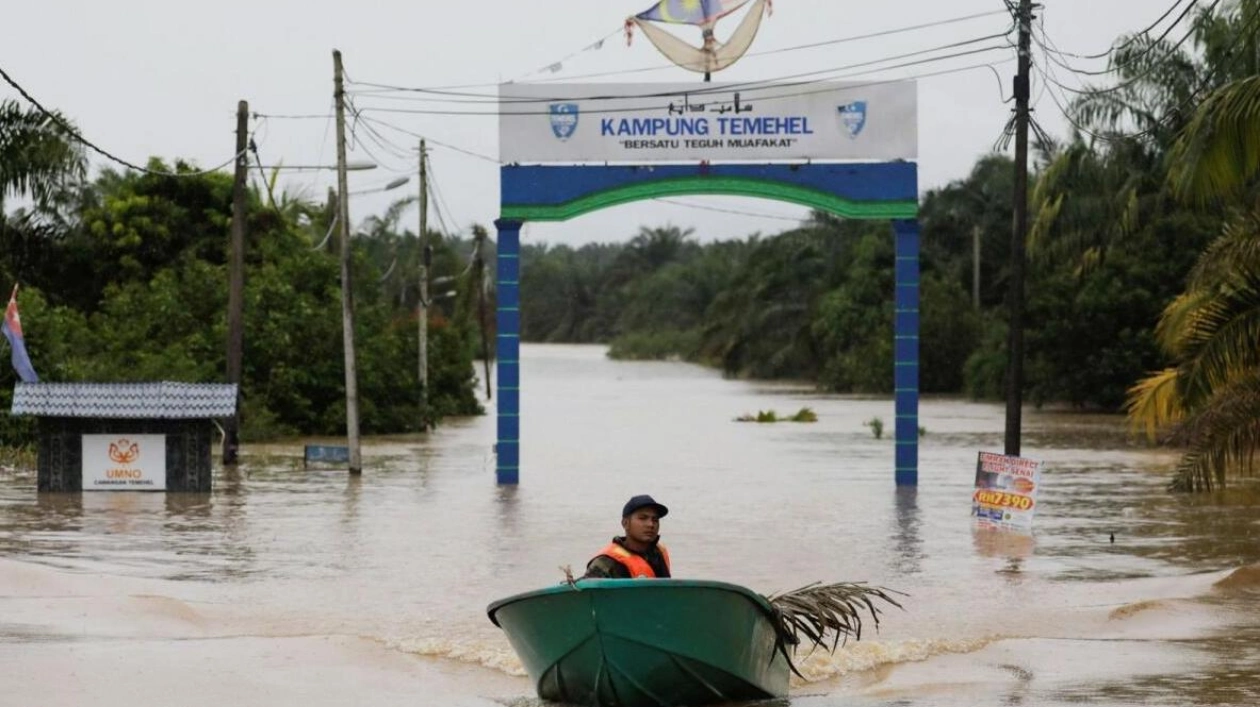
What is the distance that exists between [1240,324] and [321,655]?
1184cm

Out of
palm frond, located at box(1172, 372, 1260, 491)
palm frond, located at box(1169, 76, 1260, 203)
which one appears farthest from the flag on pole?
palm frond, located at box(1169, 76, 1260, 203)

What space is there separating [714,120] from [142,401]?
29.3 ft

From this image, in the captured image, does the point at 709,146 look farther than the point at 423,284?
No

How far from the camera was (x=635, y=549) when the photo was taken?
12305 mm

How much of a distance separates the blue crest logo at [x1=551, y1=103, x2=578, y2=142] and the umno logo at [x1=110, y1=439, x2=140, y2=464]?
7.42 m

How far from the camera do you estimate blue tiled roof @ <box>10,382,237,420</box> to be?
2759 cm

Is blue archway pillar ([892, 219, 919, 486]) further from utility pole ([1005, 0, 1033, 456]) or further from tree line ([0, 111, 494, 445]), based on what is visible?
tree line ([0, 111, 494, 445])

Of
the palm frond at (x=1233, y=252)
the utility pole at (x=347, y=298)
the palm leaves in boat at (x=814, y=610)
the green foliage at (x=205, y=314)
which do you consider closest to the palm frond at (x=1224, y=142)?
the palm frond at (x=1233, y=252)

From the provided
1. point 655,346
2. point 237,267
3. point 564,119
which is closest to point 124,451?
point 237,267

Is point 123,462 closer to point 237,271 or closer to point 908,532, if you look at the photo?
point 237,271

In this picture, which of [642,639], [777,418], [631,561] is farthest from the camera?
[777,418]

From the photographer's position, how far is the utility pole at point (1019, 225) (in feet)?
87.2

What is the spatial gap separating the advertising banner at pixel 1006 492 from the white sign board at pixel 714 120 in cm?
675

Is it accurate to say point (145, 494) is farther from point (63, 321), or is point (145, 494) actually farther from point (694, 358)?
point (694, 358)
